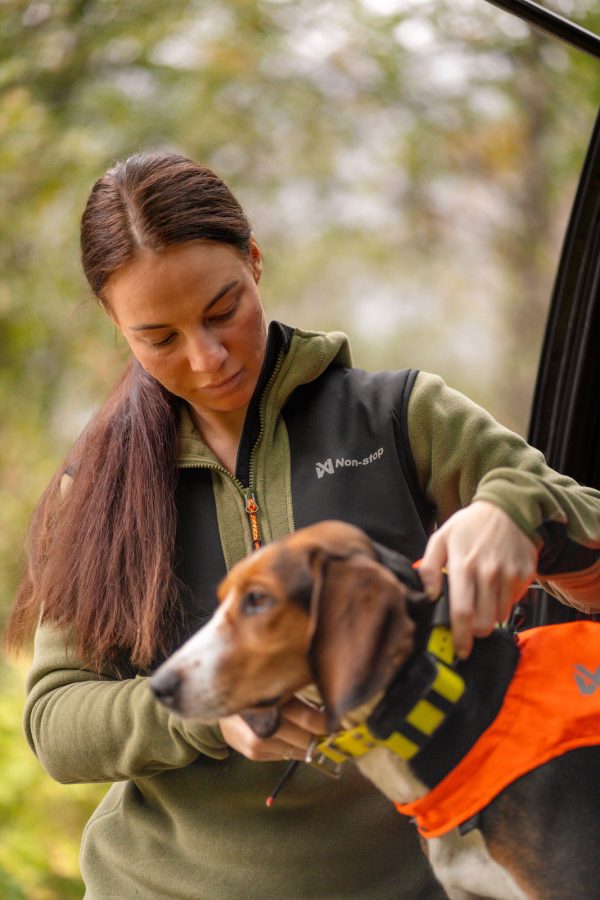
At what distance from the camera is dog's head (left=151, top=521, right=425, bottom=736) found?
1.05 m

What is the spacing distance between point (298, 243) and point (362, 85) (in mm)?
956

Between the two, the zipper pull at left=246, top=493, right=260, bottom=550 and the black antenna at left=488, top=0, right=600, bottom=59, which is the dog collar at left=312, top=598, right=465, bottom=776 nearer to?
the zipper pull at left=246, top=493, right=260, bottom=550

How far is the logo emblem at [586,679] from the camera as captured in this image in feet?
3.89

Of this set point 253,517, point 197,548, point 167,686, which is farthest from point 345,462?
point 167,686

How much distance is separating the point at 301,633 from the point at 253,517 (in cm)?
45

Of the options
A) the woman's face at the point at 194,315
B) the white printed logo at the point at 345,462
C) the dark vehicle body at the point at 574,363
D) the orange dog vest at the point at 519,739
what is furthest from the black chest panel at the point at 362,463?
the dark vehicle body at the point at 574,363

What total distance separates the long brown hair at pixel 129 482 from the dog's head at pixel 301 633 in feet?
1.18

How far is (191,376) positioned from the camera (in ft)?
4.82

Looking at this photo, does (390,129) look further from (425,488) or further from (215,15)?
(425,488)

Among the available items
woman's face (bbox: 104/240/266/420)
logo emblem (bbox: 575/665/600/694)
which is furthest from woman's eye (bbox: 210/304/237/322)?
logo emblem (bbox: 575/665/600/694)

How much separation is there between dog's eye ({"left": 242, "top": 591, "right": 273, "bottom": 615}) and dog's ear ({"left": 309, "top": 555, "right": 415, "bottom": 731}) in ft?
0.21

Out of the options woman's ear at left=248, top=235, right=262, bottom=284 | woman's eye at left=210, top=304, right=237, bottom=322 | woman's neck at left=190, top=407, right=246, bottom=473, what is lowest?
woman's neck at left=190, top=407, right=246, bottom=473

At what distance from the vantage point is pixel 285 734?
1.17 metres

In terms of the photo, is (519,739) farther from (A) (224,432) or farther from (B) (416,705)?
(A) (224,432)
